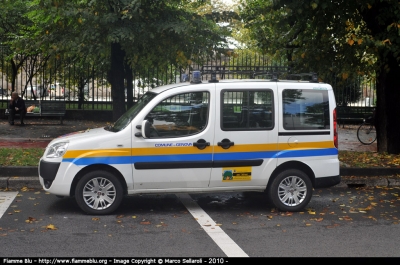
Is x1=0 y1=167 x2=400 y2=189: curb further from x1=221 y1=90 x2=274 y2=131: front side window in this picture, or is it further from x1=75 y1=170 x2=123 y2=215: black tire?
x1=221 y1=90 x2=274 y2=131: front side window

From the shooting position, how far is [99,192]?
9.01 metres

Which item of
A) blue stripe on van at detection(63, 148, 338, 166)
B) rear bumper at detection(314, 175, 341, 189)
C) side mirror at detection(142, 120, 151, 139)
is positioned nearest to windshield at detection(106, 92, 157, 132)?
side mirror at detection(142, 120, 151, 139)

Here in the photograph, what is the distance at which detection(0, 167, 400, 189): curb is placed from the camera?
36.8ft

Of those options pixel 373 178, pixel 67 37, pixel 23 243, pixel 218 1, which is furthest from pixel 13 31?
pixel 23 243

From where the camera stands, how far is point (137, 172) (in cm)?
906

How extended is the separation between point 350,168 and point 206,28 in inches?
198

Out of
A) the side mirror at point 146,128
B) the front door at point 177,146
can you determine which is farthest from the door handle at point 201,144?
the side mirror at point 146,128

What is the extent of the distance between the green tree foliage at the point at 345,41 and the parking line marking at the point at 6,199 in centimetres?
654

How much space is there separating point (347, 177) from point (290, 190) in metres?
3.20

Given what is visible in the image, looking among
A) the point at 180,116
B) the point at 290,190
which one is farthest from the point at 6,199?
the point at 290,190

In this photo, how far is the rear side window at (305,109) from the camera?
9531mm

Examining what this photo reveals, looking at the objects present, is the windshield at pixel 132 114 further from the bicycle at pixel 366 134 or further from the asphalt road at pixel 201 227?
the bicycle at pixel 366 134

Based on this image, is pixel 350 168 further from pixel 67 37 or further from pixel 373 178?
pixel 67 37

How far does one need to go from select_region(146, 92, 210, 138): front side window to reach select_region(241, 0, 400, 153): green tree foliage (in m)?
4.57
